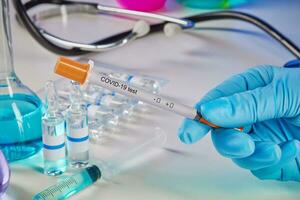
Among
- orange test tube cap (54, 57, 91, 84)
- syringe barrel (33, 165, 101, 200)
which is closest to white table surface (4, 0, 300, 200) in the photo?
syringe barrel (33, 165, 101, 200)

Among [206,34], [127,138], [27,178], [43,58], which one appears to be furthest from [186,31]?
[27,178]

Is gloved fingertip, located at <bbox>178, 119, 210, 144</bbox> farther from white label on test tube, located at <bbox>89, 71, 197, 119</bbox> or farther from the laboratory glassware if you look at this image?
the laboratory glassware

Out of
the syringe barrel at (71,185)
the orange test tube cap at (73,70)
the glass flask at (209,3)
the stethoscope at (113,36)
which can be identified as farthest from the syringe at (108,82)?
the glass flask at (209,3)

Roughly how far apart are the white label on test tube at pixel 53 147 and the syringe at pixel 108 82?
0.29 feet

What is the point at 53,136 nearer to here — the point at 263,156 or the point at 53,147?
the point at 53,147

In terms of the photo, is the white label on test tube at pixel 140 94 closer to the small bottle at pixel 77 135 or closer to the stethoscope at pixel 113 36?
the small bottle at pixel 77 135

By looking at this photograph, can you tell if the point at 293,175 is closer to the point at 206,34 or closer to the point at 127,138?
the point at 127,138

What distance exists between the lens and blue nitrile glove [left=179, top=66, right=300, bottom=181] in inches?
22.1

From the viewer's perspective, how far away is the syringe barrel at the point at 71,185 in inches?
22.5

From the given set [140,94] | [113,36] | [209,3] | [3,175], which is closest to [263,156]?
[140,94]

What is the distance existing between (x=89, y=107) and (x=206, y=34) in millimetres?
365

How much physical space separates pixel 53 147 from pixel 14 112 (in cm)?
7

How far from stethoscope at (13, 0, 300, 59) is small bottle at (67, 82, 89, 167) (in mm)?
284

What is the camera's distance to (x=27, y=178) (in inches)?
24.0
